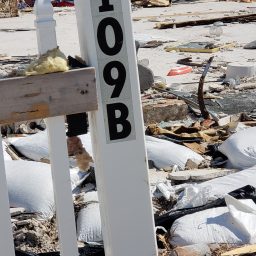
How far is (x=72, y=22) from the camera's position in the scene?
60.3 feet

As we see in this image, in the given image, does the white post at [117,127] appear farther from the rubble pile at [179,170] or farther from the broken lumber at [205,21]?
the broken lumber at [205,21]

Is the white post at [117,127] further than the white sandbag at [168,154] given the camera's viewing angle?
No

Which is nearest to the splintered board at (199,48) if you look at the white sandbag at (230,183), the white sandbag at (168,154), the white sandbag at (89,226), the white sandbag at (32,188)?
the white sandbag at (168,154)

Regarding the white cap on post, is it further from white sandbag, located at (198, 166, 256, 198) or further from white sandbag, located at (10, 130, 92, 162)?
white sandbag, located at (10, 130, 92, 162)

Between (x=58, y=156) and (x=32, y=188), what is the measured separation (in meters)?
1.72

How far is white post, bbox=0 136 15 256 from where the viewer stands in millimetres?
2562

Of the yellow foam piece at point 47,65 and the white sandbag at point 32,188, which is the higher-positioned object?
the yellow foam piece at point 47,65

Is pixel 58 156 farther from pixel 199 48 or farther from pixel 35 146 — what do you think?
Result: pixel 199 48

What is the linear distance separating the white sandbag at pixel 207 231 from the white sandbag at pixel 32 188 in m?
0.88

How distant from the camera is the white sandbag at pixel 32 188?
166 inches

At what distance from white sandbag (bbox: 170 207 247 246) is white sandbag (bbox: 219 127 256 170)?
138cm

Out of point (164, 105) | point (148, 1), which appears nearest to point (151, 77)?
point (164, 105)

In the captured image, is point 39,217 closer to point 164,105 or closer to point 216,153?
point 216,153

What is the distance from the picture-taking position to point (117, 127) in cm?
268
